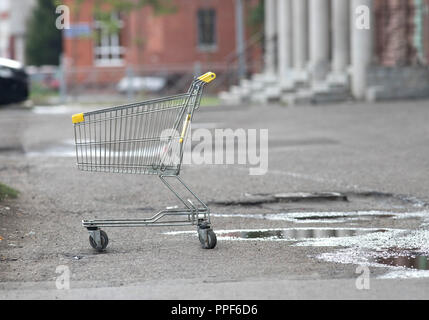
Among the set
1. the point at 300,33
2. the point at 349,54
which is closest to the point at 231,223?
the point at 349,54

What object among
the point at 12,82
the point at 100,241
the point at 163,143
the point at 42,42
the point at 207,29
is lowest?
the point at 100,241

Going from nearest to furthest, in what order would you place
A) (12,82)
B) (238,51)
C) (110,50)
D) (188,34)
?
(12,82) → (238,51) → (188,34) → (110,50)

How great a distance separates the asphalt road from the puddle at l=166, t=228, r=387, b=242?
0.06m

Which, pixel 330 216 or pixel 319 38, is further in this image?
pixel 319 38

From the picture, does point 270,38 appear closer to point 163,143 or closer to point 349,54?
point 349,54

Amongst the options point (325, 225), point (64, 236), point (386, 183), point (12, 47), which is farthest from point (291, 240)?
point (12, 47)

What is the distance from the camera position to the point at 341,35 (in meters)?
27.4

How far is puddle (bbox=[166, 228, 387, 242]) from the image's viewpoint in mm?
8289

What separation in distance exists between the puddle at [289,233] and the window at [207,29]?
42335 mm

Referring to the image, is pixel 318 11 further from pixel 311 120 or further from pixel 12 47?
pixel 12 47

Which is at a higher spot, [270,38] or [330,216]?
[270,38]

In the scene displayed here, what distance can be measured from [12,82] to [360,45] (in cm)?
967

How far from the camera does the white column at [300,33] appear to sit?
31.0 metres

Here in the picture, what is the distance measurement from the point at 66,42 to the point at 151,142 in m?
49.3
